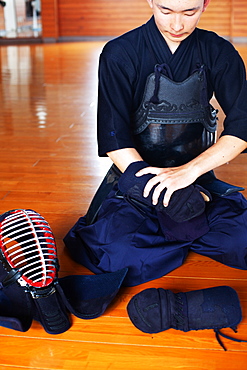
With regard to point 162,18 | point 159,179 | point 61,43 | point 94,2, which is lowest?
point 61,43

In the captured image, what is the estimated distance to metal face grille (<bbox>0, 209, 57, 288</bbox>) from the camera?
138 centimetres


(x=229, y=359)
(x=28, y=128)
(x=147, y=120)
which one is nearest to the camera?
(x=229, y=359)

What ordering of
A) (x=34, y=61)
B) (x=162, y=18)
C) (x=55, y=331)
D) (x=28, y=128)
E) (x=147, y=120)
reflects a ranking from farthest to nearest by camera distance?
(x=34, y=61)
(x=28, y=128)
(x=147, y=120)
(x=162, y=18)
(x=55, y=331)

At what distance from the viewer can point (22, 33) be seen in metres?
11.1

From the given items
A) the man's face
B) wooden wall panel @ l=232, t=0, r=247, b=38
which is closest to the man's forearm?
the man's face

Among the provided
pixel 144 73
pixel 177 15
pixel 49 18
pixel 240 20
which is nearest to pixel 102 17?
pixel 49 18

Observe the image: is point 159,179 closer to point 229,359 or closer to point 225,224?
point 225,224

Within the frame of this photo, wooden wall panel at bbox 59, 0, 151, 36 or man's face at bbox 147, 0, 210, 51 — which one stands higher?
man's face at bbox 147, 0, 210, 51

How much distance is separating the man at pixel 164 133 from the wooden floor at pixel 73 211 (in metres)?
0.10

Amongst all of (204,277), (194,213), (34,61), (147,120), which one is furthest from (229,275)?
(34,61)

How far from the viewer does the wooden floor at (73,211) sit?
1.30 m

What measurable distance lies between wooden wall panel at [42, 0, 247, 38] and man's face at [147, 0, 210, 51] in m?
9.11

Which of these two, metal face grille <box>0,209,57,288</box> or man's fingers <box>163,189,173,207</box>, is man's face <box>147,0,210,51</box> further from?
metal face grille <box>0,209,57,288</box>

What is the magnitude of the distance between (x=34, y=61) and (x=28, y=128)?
4129 mm
